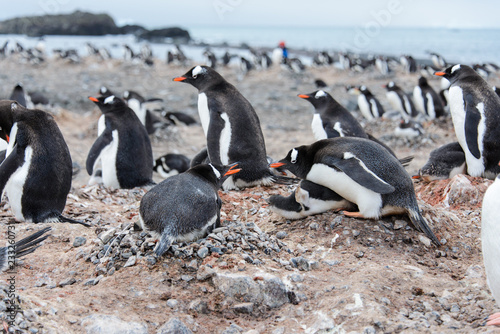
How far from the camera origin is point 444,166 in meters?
5.04

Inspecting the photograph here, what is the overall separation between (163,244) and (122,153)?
2.76 meters

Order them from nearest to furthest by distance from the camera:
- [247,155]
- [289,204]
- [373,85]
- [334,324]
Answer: [334,324], [289,204], [247,155], [373,85]

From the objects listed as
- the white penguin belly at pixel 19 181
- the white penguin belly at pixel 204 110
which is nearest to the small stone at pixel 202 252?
the white penguin belly at pixel 19 181

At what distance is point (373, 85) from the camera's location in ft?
55.7

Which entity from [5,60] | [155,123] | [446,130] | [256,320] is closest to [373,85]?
[446,130]

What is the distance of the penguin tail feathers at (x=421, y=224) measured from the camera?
339 cm

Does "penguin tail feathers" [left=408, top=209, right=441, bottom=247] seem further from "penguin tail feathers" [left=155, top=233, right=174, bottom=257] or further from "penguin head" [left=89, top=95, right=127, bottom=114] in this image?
"penguin head" [left=89, top=95, right=127, bottom=114]

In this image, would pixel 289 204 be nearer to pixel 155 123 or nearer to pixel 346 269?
pixel 346 269

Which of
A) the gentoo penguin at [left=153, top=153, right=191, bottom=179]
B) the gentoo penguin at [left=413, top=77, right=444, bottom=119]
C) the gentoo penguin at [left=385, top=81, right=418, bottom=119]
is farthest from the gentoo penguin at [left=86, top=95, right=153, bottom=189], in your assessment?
the gentoo penguin at [left=385, top=81, right=418, bottom=119]

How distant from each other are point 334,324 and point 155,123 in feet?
23.5

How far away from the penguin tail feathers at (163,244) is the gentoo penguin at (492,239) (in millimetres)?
1693

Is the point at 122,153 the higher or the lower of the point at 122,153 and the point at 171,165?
the higher

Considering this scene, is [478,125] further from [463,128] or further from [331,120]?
[331,120]

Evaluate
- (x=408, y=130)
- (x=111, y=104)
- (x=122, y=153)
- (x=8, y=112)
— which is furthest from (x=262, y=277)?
(x=408, y=130)
